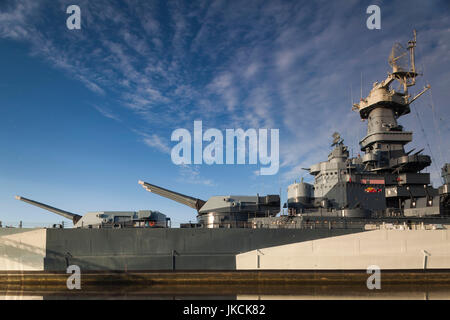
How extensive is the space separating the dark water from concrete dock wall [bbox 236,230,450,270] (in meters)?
1.06

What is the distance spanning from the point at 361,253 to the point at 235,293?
711cm

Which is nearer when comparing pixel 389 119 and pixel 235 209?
pixel 235 209

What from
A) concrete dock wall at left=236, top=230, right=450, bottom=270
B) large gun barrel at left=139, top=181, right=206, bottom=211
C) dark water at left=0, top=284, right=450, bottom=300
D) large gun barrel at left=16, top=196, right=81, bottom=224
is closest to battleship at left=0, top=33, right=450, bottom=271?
concrete dock wall at left=236, top=230, right=450, bottom=270

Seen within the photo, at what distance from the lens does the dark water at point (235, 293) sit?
13.2 metres

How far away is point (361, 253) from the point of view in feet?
54.0

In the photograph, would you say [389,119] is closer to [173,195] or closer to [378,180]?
[378,180]

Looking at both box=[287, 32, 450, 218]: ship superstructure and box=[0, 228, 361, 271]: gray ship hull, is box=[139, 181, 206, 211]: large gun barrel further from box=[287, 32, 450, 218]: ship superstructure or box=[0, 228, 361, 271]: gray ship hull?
box=[287, 32, 450, 218]: ship superstructure

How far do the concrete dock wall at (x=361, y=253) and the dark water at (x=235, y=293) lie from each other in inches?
41.9

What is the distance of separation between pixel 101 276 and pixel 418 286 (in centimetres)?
1604

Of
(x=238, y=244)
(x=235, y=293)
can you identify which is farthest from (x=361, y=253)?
(x=235, y=293)
